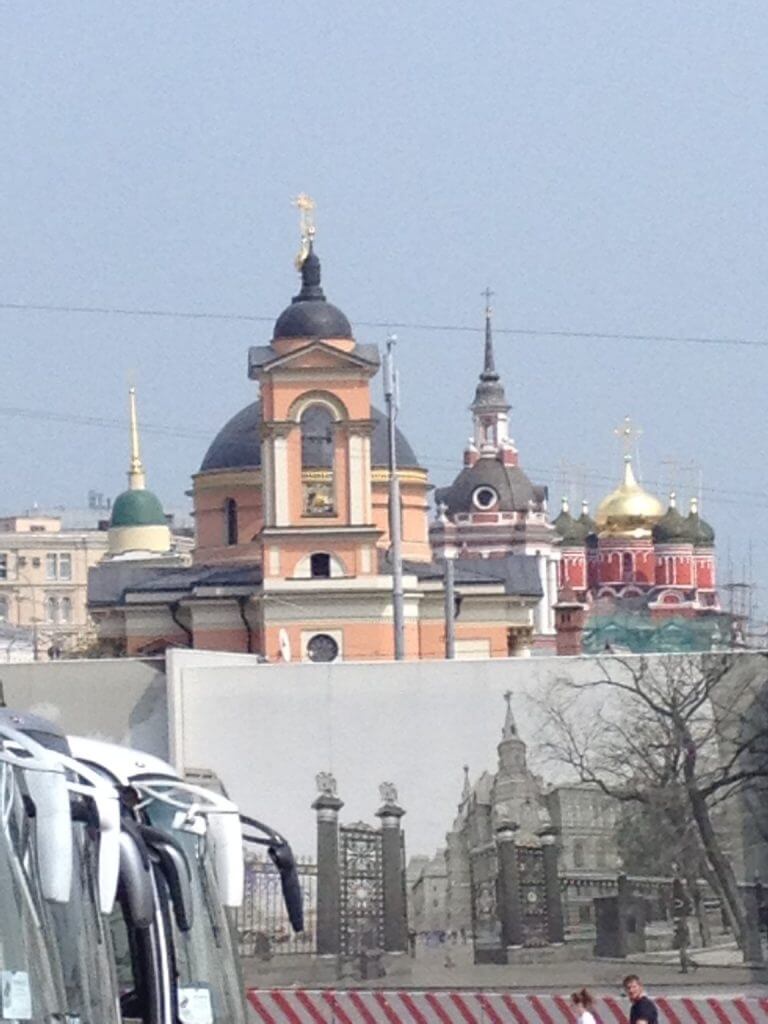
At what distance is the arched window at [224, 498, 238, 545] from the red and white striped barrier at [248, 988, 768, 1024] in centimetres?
6079

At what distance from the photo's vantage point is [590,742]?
32.3 m

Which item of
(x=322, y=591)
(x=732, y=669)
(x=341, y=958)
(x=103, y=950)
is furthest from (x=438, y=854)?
(x=322, y=591)

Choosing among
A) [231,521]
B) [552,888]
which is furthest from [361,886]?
[231,521]

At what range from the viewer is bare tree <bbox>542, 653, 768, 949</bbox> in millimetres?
32062

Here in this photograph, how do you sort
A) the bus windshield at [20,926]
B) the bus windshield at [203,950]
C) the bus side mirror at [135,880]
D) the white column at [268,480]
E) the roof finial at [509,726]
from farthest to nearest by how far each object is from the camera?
the white column at [268,480] < the roof finial at [509,726] < the bus windshield at [203,950] < the bus side mirror at [135,880] < the bus windshield at [20,926]

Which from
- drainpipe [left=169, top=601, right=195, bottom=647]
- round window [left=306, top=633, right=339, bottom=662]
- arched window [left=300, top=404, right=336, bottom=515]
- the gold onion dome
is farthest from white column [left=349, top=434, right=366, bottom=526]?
the gold onion dome

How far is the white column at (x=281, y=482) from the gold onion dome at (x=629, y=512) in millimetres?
81158

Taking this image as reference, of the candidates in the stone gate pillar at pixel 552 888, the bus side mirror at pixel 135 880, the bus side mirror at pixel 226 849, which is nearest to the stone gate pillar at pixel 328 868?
the stone gate pillar at pixel 552 888

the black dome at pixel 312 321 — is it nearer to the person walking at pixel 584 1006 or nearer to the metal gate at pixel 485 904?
the metal gate at pixel 485 904

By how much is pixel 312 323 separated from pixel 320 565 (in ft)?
21.8

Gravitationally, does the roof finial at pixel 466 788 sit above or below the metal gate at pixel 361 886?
above

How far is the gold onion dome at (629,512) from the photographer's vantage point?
160 meters

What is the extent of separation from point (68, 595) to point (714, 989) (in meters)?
149

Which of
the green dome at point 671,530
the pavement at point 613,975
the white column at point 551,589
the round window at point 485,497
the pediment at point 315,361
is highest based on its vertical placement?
the green dome at point 671,530
